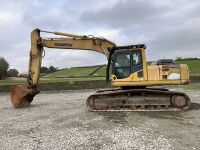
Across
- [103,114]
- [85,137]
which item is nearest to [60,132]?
[85,137]

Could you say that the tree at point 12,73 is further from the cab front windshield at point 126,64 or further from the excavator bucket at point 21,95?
the cab front windshield at point 126,64

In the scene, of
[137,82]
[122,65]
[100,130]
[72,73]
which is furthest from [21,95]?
[72,73]

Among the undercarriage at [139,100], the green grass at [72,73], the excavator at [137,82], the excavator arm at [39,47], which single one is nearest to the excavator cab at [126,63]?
the excavator at [137,82]

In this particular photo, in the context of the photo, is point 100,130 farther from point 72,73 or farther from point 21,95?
point 72,73

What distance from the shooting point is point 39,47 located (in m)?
21.1

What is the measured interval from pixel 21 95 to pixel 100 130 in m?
8.41

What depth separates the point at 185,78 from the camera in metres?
18.7

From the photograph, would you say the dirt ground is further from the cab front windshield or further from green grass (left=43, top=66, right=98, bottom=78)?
green grass (left=43, top=66, right=98, bottom=78)

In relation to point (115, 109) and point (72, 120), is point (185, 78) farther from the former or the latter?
point (72, 120)

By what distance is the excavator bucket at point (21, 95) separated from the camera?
20.8 m

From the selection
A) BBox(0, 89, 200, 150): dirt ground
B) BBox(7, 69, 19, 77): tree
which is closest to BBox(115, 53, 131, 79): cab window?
BBox(0, 89, 200, 150): dirt ground

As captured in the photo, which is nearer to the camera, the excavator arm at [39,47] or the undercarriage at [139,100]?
the undercarriage at [139,100]

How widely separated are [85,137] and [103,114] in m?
5.09

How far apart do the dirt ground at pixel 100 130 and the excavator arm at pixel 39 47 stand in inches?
100
